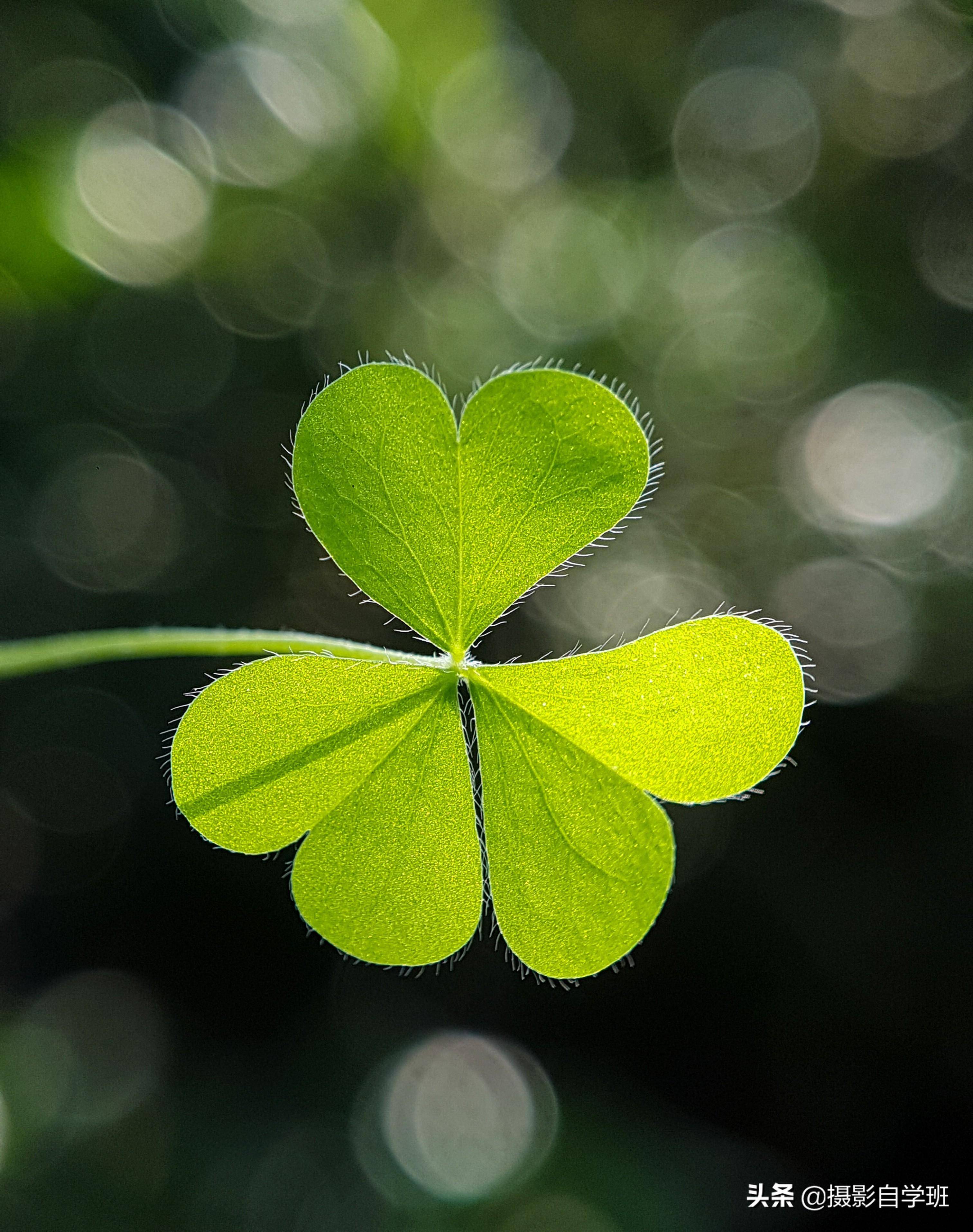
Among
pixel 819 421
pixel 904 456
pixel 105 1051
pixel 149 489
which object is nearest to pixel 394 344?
pixel 149 489

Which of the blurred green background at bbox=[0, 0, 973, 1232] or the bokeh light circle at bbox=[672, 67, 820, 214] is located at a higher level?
the bokeh light circle at bbox=[672, 67, 820, 214]

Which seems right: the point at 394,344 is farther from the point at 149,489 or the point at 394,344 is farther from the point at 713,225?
the point at 713,225

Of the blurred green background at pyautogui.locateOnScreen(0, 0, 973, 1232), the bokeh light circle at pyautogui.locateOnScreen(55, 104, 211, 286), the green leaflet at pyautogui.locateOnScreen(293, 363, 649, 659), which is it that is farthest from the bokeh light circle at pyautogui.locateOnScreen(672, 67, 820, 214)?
the green leaflet at pyautogui.locateOnScreen(293, 363, 649, 659)

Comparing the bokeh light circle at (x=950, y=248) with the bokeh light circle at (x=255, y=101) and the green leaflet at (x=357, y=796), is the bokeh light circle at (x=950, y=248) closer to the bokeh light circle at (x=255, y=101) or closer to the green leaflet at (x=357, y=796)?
the bokeh light circle at (x=255, y=101)

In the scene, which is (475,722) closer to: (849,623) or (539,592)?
(539,592)

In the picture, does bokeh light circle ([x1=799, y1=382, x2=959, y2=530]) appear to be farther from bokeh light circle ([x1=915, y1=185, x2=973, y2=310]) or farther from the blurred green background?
bokeh light circle ([x1=915, y1=185, x2=973, y2=310])

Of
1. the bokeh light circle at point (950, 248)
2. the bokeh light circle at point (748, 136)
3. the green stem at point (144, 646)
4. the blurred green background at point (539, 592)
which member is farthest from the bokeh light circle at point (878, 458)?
the green stem at point (144, 646)

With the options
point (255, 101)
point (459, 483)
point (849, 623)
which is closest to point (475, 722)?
point (459, 483)
